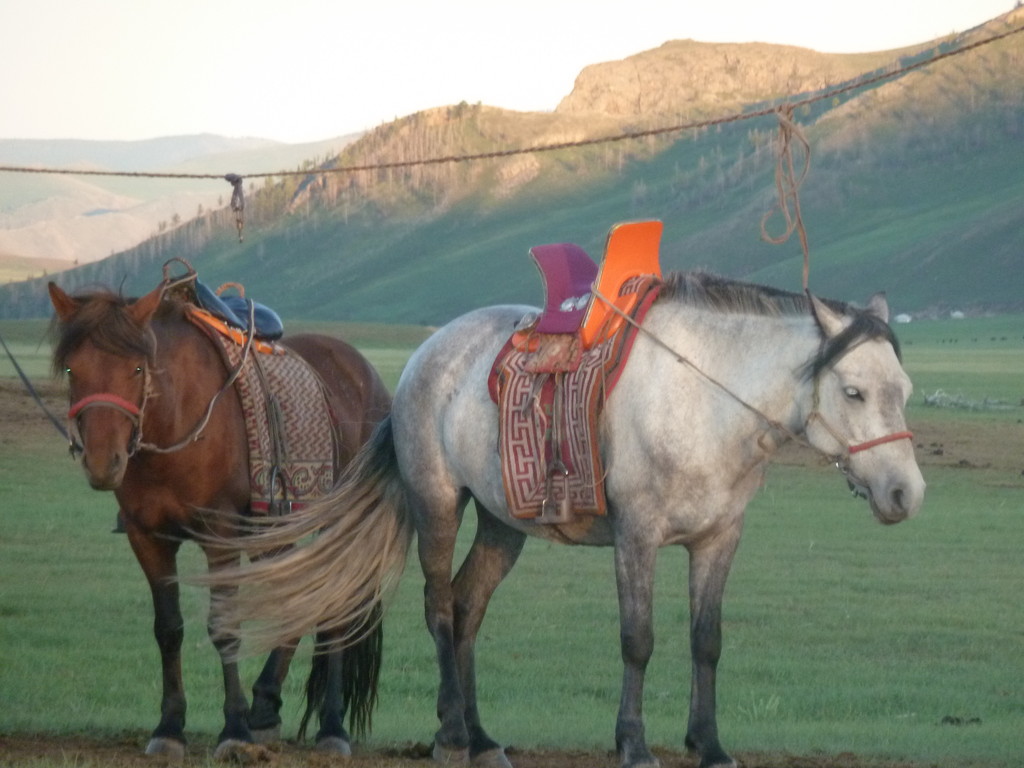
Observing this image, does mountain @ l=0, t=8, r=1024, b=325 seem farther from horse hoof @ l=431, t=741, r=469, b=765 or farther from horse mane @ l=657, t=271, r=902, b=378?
horse hoof @ l=431, t=741, r=469, b=765

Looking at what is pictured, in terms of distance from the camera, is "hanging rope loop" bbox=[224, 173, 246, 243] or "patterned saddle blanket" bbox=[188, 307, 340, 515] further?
"hanging rope loop" bbox=[224, 173, 246, 243]

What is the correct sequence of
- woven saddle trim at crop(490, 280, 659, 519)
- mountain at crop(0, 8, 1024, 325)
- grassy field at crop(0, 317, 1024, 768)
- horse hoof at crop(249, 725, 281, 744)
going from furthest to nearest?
mountain at crop(0, 8, 1024, 325) < grassy field at crop(0, 317, 1024, 768) < horse hoof at crop(249, 725, 281, 744) < woven saddle trim at crop(490, 280, 659, 519)

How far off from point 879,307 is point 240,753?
9.78ft

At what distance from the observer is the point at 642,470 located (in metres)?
5.87

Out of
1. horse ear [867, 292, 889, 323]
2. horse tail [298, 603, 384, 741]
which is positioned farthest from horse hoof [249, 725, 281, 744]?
horse ear [867, 292, 889, 323]

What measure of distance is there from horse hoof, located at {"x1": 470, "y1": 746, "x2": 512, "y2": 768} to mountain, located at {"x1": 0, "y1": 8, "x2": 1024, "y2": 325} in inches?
4336

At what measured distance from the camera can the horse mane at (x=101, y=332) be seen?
6.16 m

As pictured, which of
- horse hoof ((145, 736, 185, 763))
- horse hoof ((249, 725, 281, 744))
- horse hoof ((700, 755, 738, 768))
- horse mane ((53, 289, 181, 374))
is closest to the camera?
horse hoof ((700, 755, 738, 768))

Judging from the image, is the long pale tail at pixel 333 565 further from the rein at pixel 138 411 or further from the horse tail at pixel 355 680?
the rein at pixel 138 411

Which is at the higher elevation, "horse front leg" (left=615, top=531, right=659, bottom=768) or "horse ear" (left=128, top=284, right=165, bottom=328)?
"horse ear" (left=128, top=284, right=165, bottom=328)

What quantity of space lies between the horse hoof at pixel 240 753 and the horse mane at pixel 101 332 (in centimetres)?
156

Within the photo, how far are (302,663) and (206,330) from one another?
3.68 m

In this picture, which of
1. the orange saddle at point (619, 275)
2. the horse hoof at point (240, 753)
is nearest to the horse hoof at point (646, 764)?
the horse hoof at point (240, 753)

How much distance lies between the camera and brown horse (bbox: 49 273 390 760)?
20.1 ft
